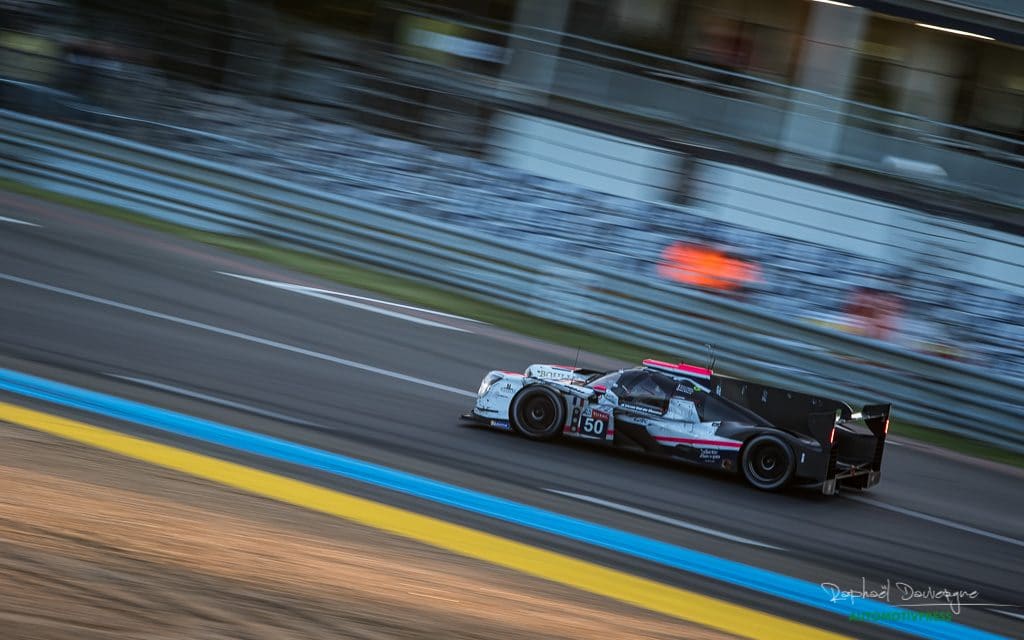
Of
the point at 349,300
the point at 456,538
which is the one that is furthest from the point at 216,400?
the point at 349,300

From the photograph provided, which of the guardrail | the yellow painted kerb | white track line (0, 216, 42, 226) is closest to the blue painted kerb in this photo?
the yellow painted kerb

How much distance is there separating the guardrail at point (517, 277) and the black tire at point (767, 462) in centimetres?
396

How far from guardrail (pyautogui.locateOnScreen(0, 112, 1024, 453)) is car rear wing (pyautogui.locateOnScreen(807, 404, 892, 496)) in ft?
11.3

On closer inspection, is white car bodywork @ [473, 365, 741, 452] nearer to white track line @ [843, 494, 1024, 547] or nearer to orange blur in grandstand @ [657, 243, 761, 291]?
white track line @ [843, 494, 1024, 547]

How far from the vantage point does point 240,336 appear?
34.7ft

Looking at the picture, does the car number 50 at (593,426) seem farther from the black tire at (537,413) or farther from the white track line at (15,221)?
the white track line at (15,221)

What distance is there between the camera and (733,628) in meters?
5.92

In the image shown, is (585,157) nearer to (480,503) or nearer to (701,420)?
(701,420)

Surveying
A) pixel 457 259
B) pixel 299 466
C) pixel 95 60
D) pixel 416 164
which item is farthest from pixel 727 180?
pixel 299 466

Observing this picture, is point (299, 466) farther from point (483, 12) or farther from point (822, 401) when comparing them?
point (483, 12)

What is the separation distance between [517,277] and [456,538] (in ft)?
25.0

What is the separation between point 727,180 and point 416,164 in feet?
17.1
